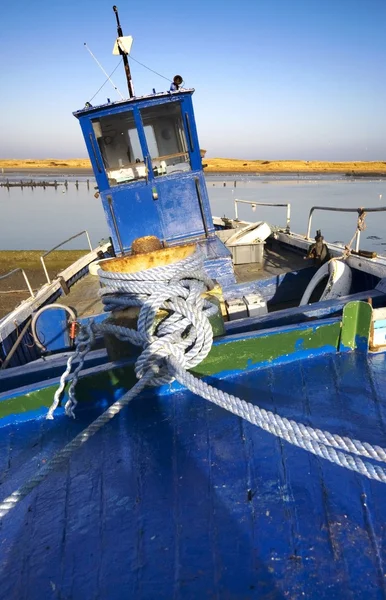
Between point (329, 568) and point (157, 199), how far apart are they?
6.68m

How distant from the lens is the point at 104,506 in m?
2.06

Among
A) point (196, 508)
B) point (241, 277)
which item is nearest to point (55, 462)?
point (196, 508)

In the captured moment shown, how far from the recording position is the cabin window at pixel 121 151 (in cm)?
696

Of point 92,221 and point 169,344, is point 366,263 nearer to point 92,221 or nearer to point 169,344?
point 169,344

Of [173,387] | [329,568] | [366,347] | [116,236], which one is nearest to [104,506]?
[173,387]

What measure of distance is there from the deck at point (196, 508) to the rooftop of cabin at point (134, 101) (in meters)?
5.94

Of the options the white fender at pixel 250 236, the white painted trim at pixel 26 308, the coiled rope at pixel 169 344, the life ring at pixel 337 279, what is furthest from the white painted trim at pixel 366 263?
the white painted trim at pixel 26 308

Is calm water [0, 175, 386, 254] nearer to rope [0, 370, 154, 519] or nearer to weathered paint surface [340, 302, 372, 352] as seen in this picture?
weathered paint surface [340, 302, 372, 352]

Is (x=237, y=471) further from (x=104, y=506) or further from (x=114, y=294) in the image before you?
(x=114, y=294)

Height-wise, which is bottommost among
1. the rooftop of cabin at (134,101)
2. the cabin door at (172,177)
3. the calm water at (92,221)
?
the calm water at (92,221)

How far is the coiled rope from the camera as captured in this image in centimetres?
174

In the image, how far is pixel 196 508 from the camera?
1.99 metres

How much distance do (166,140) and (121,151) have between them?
3.44ft

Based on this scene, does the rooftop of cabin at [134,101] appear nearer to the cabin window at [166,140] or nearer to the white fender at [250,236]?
the cabin window at [166,140]
